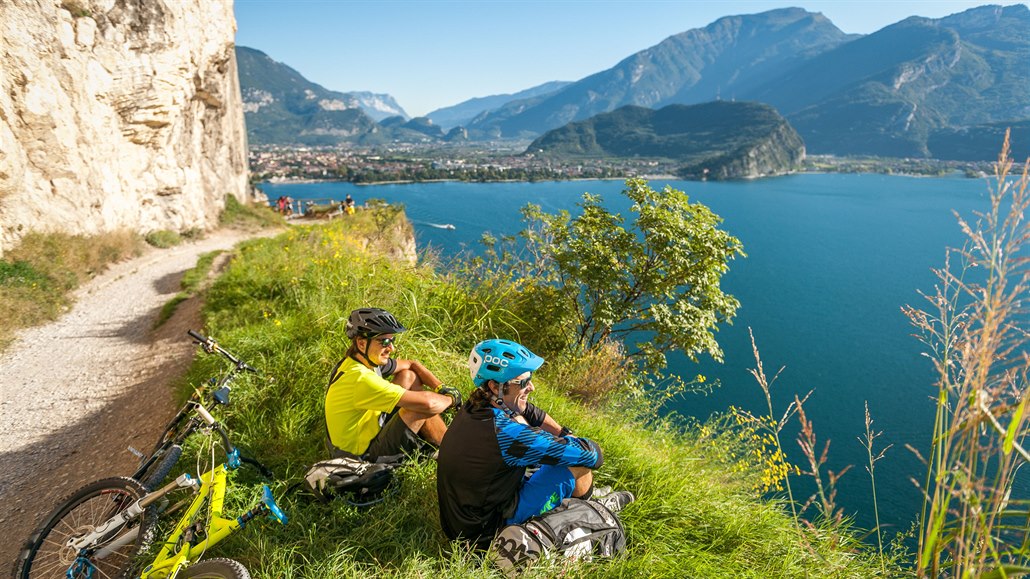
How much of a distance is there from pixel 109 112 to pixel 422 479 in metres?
17.8

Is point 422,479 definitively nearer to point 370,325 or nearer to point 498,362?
point 370,325

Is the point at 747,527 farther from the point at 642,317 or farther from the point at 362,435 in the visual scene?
the point at 642,317

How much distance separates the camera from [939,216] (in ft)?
224

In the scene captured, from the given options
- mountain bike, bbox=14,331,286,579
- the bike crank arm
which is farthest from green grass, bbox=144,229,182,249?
the bike crank arm

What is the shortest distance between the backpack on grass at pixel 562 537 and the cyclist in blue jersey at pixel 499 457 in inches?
4.0

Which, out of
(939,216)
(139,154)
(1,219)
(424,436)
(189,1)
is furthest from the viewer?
Result: (939,216)

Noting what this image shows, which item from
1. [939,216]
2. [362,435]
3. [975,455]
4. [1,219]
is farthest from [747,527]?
[939,216]

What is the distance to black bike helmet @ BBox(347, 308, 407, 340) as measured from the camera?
367 cm

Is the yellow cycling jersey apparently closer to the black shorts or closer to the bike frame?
the black shorts

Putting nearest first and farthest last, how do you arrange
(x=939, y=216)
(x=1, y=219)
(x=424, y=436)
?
1. (x=424, y=436)
2. (x=1, y=219)
3. (x=939, y=216)

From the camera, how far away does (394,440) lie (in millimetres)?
3949

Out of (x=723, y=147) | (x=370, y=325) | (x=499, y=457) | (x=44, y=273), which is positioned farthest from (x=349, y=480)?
(x=723, y=147)

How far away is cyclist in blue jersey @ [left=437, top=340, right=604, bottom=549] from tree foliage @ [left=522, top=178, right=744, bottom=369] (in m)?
5.14

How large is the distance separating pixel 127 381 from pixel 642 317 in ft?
26.9
